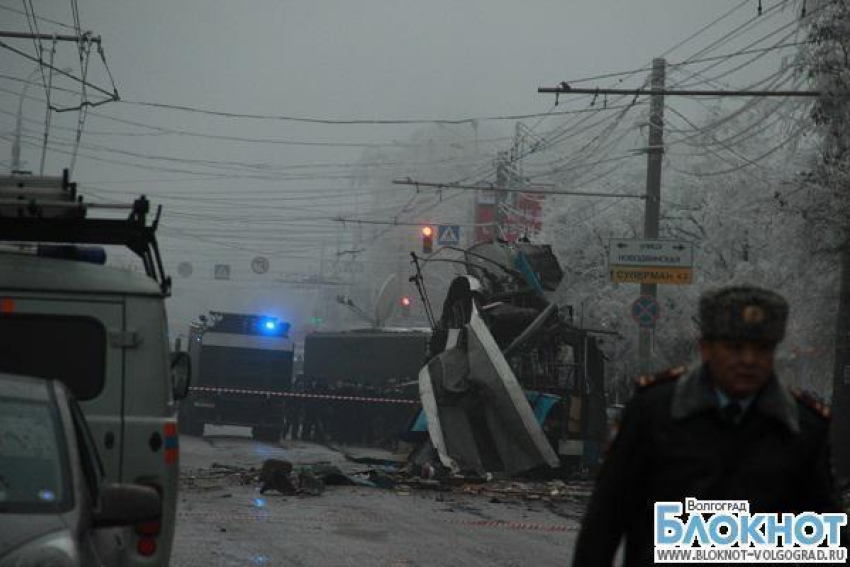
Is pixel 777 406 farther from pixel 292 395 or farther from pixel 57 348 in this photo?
pixel 292 395

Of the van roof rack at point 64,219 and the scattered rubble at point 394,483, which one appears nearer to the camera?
the van roof rack at point 64,219

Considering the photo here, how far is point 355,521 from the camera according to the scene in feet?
58.6

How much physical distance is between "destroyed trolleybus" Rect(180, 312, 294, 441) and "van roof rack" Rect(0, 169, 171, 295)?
90.8 ft

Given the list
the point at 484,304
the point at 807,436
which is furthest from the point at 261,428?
the point at 807,436

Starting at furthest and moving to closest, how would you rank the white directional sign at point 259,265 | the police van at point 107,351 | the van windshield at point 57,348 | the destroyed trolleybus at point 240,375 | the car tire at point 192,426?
the white directional sign at point 259,265 → the car tire at point 192,426 → the destroyed trolleybus at point 240,375 → the van windshield at point 57,348 → the police van at point 107,351

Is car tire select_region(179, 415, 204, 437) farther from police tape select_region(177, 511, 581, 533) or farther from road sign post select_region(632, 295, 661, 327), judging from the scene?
police tape select_region(177, 511, 581, 533)

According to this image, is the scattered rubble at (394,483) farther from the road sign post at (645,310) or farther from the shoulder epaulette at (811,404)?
the shoulder epaulette at (811,404)

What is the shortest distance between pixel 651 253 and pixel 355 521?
13.8 metres

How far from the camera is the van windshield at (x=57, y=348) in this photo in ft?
32.3

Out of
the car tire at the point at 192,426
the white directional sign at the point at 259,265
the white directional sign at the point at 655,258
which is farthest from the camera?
the white directional sign at the point at 259,265

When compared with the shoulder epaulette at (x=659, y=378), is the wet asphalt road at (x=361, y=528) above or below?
below

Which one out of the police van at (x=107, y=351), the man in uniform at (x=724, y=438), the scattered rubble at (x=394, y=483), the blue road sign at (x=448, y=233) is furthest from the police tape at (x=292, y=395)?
the man in uniform at (x=724, y=438)

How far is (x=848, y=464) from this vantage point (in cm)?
2447

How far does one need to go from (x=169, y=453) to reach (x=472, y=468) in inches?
610
